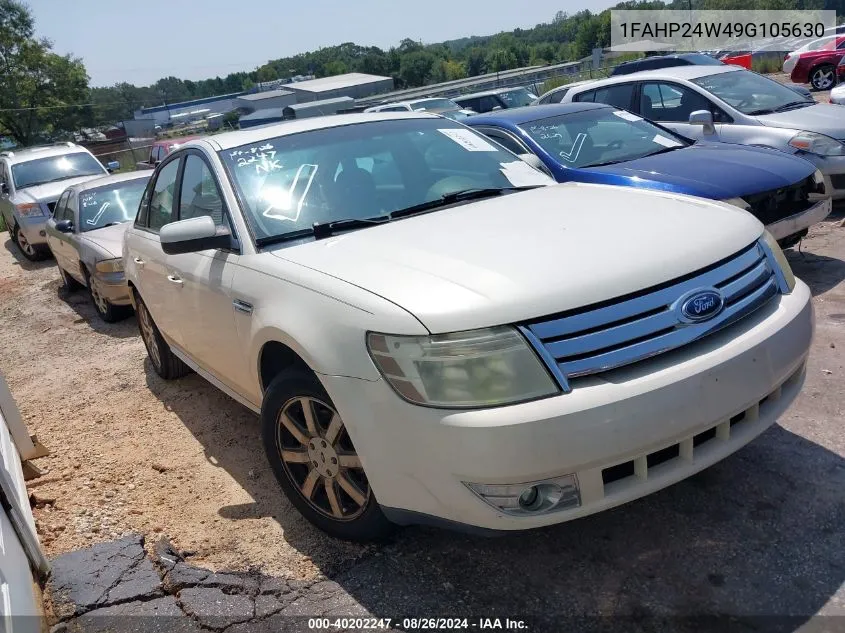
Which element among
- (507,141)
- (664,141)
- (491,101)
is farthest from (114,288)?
(491,101)

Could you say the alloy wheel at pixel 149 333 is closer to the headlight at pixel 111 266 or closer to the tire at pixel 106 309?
the headlight at pixel 111 266

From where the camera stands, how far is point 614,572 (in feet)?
8.80

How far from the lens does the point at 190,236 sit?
10.7 ft

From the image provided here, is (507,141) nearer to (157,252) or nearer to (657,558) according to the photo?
(157,252)

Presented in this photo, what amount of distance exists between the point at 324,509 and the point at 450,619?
0.72 m

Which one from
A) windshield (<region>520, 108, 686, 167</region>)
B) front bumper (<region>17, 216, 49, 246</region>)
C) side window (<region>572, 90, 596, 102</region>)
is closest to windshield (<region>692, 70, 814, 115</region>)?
side window (<region>572, 90, 596, 102</region>)

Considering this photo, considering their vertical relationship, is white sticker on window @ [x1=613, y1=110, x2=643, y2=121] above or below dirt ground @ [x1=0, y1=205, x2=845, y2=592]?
above

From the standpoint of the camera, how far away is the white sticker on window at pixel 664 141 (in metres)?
6.38

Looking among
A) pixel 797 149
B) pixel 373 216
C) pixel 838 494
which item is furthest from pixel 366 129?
pixel 797 149

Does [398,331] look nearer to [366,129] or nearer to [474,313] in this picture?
[474,313]

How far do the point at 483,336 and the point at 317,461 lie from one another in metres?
1.01

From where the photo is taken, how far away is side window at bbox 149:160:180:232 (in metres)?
4.42

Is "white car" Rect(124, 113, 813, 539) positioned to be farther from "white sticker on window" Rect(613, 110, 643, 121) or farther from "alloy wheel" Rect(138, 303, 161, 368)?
"white sticker on window" Rect(613, 110, 643, 121)

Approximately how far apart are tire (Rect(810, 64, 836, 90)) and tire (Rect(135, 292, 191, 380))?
18664mm
